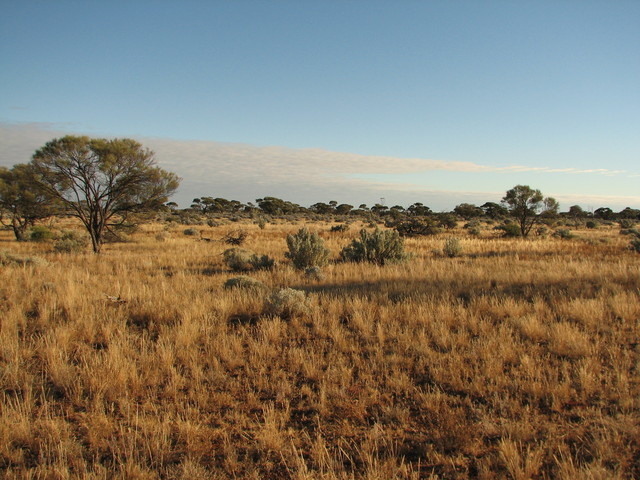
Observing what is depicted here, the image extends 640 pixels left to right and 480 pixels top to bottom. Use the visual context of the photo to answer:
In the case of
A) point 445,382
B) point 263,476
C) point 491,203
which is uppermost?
point 491,203

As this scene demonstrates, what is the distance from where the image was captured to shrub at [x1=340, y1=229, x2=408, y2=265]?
11.5m

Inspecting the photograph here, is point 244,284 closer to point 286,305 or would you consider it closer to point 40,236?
point 286,305

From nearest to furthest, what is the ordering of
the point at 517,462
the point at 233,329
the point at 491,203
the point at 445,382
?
1. the point at 517,462
2. the point at 445,382
3. the point at 233,329
4. the point at 491,203

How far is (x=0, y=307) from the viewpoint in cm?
584

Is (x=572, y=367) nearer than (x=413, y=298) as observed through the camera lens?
Yes

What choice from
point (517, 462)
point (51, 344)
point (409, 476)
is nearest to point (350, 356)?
point (409, 476)

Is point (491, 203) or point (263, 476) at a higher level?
point (491, 203)

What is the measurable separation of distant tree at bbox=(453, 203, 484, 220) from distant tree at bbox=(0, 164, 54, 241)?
2732 inches

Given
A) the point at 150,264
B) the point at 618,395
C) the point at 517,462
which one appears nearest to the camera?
the point at 517,462

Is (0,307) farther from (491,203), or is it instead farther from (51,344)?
(491,203)

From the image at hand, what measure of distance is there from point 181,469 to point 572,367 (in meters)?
4.10

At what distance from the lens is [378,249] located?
459 inches

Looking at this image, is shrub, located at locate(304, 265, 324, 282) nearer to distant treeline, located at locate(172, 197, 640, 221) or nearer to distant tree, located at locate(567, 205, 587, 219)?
distant treeline, located at locate(172, 197, 640, 221)

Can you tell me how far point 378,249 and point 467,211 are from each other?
66401mm
